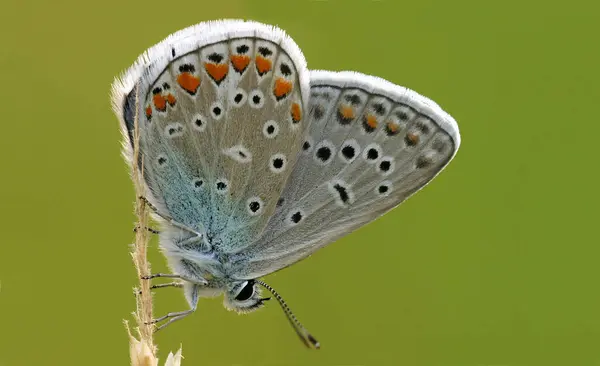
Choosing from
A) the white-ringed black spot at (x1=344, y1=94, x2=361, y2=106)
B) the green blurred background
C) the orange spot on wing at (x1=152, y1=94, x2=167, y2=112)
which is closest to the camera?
the orange spot on wing at (x1=152, y1=94, x2=167, y2=112)

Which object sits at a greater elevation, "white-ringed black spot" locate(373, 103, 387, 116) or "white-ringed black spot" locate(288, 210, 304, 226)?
"white-ringed black spot" locate(373, 103, 387, 116)

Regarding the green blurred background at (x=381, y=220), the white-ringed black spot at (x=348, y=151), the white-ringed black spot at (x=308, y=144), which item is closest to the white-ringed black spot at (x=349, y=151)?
the white-ringed black spot at (x=348, y=151)

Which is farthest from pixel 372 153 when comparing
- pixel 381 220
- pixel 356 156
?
pixel 381 220

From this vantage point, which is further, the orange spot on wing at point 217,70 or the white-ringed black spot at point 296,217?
the white-ringed black spot at point 296,217

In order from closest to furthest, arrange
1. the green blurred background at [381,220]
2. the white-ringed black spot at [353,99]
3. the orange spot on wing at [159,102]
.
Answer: the orange spot on wing at [159,102]
the white-ringed black spot at [353,99]
the green blurred background at [381,220]

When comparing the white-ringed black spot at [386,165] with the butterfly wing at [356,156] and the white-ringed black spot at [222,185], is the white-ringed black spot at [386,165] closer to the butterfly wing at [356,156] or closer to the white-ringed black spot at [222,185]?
the butterfly wing at [356,156]

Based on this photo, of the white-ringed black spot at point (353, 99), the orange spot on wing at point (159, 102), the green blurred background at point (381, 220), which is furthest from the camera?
the green blurred background at point (381, 220)

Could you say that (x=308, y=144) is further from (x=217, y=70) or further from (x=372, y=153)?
(x=217, y=70)

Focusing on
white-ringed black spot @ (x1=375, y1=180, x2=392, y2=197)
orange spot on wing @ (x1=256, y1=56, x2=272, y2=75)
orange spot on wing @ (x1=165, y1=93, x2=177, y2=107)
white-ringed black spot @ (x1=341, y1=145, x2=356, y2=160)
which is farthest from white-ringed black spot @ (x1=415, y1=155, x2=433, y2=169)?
orange spot on wing @ (x1=165, y1=93, x2=177, y2=107)

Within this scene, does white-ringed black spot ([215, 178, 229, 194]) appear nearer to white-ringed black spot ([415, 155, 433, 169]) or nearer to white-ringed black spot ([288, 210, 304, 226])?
white-ringed black spot ([288, 210, 304, 226])
